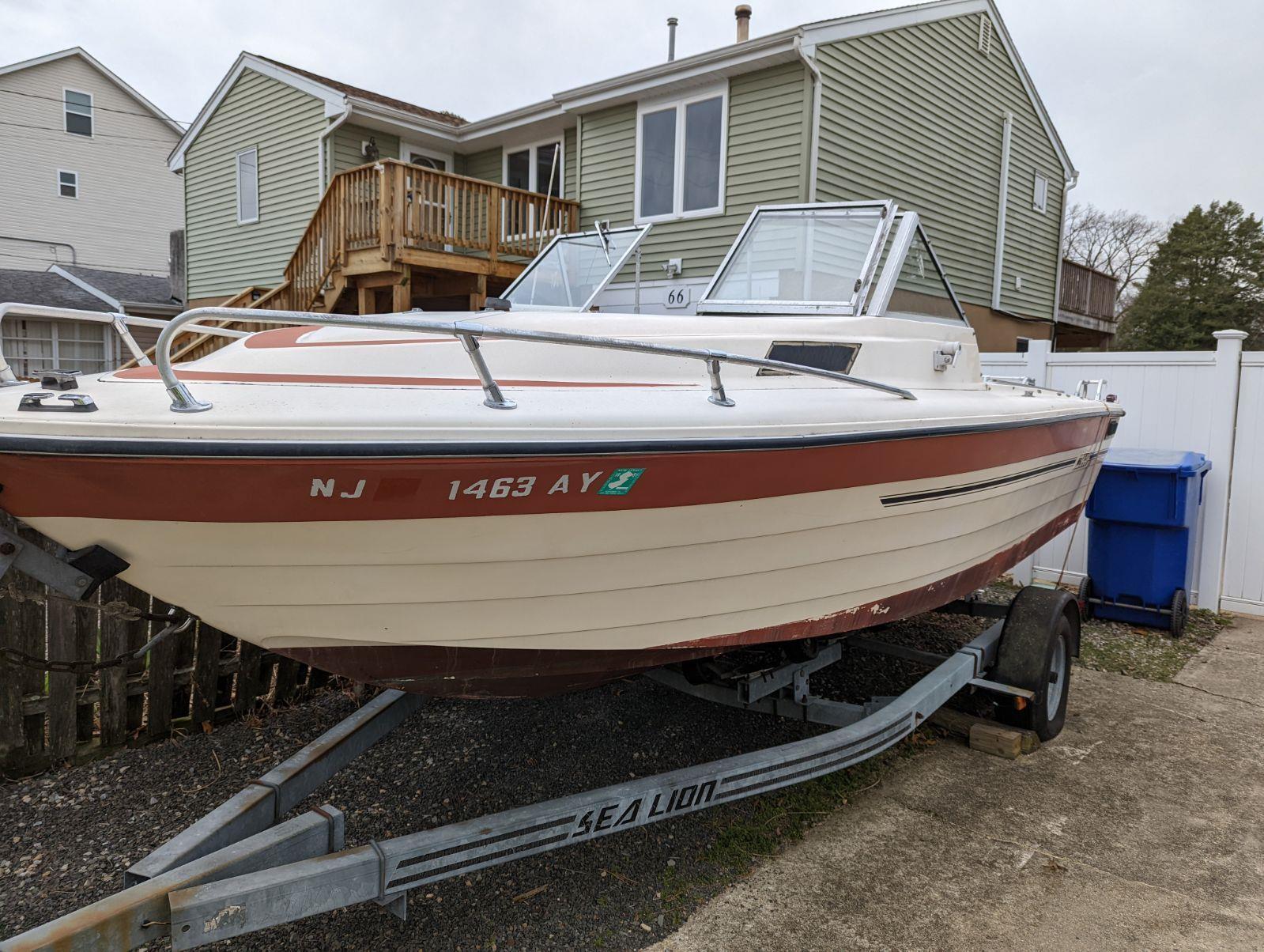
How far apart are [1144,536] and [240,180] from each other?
623 inches

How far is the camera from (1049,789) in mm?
3543

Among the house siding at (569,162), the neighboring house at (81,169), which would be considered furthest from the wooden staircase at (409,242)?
the neighboring house at (81,169)

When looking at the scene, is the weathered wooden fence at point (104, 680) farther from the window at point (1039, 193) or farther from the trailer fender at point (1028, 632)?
the window at point (1039, 193)

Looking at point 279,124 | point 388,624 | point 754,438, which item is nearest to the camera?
point 388,624

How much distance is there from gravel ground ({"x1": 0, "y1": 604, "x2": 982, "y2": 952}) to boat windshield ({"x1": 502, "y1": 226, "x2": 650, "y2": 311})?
2.17 m

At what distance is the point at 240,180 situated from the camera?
1591 centimetres

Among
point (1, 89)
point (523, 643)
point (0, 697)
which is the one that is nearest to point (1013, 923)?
point (523, 643)

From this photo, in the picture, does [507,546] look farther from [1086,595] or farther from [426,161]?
[426,161]

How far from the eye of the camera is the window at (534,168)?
1275 cm

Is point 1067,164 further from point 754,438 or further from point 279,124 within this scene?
point 754,438

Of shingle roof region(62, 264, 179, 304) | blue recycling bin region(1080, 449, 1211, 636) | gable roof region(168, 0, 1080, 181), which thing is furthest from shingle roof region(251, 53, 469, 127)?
blue recycling bin region(1080, 449, 1211, 636)

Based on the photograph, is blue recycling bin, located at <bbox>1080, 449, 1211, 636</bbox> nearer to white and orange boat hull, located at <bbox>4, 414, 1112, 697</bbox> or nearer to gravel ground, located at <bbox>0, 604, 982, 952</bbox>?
gravel ground, located at <bbox>0, 604, 982, 952</bbox>

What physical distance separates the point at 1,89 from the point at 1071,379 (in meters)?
25.7

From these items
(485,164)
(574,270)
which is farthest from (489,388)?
(485,164)
